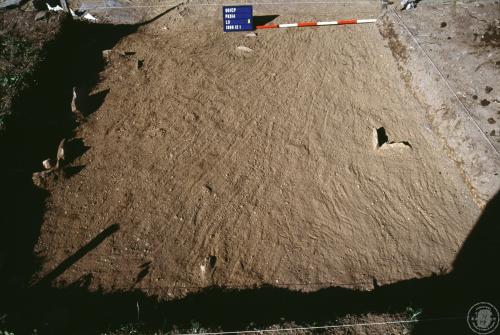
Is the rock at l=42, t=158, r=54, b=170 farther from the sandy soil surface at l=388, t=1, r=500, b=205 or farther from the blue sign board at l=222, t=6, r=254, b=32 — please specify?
the sandy soil surface at l=388, t=1, r=500, b=205

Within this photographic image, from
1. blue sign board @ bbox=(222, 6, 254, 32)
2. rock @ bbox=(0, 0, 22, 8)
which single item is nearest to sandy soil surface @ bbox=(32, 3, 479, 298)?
blue sign board @ bbox=(222, 6, 254, 32)

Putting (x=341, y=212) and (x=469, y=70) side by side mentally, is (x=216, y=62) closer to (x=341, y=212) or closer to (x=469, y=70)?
(x=341, y=212)

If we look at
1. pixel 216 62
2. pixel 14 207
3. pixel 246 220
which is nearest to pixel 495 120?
pixel 246 220

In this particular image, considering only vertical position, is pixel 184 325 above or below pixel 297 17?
below

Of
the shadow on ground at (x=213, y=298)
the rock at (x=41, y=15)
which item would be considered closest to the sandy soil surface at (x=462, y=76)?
the shadow on ground at (x=213, y=298)

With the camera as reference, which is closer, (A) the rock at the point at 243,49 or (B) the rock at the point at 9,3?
(A) the rock at the point at 243,49

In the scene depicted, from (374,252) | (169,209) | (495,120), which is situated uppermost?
(495,120)

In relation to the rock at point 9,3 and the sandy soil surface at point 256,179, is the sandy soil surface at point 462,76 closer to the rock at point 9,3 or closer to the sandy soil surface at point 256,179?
the sandy soil surface at point 256,179

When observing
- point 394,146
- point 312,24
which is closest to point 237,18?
point 312,24
